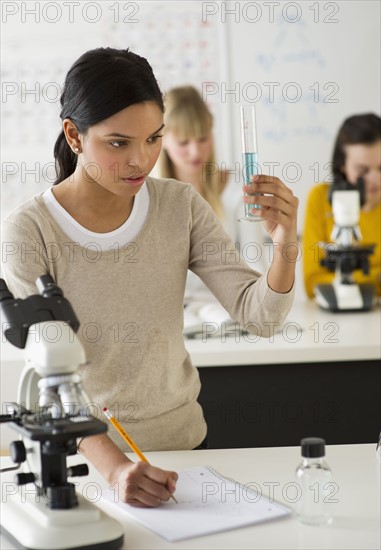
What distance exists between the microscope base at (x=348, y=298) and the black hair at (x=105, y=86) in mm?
1603

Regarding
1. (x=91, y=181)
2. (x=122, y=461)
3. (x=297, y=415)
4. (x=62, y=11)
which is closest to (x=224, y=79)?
(x=62, y=11)

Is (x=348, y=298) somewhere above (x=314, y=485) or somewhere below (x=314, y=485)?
above

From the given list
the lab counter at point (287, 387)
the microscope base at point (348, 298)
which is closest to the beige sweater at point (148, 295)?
the lab counter at point (287, 387)

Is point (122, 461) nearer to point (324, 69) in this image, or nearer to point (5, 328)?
point (5, 328)

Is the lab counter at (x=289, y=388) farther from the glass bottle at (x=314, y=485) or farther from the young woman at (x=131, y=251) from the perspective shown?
the glass bottle at (x=314, y=485)

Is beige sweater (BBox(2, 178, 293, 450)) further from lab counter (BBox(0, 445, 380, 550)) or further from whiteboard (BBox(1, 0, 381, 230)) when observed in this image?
whiteboard (BBox(1, 0, 381, 230))

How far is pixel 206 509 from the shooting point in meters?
1.42

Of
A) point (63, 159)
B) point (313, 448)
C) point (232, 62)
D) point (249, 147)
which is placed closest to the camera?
point (313, 448)

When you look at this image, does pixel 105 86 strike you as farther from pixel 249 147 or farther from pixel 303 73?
pixel 303 73

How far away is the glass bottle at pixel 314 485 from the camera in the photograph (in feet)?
4.42

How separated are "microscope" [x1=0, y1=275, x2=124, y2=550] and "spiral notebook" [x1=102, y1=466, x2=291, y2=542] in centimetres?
10

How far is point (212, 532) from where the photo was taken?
133 cm

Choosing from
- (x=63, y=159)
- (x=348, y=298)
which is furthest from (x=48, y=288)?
(x=348, y=298)

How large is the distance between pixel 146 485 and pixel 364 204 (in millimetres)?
2218
